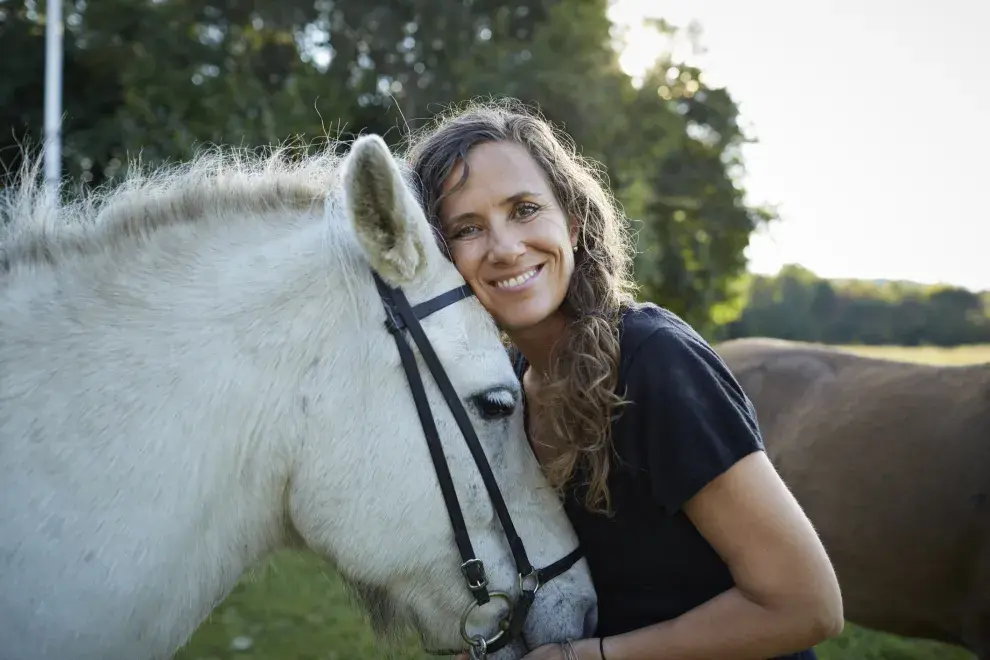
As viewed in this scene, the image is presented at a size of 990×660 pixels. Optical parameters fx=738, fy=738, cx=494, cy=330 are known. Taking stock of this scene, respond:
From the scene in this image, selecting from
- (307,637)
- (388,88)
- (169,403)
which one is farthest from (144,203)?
(388,88)

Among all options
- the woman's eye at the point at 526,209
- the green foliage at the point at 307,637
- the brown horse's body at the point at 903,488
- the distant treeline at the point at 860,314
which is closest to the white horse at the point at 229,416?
the woman's eye at the point at 526,209

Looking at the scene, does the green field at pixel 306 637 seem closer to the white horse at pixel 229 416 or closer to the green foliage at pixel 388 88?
the white horse at pixel 229 416

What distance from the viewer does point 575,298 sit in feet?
6.70

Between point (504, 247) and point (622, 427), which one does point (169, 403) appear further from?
point (622, 427)

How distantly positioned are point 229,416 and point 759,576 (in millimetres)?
1171

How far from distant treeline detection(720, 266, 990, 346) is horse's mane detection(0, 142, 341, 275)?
1158 inches

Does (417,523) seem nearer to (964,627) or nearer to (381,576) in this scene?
(381,576)

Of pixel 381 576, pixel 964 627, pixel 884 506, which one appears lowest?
pixel 964 627

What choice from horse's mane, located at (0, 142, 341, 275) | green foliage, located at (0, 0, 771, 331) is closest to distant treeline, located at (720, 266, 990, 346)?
green foliage, located at (0, 0, 771, 331)

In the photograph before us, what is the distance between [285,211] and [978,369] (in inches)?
162

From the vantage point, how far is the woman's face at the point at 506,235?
1.92 metres

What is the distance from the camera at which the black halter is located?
Result: 5.52 ft

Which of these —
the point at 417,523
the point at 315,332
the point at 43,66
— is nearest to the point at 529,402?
the point at 417,523

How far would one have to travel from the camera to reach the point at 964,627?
12.2ft
